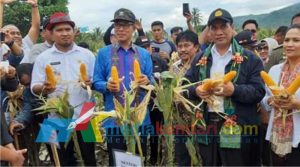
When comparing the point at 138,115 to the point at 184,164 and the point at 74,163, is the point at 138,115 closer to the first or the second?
the point at 184,164

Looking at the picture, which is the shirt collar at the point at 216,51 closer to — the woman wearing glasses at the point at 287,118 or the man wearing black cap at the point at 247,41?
the woman wearing glasses at the point at 287,118

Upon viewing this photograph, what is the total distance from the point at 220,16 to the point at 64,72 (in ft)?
4.82

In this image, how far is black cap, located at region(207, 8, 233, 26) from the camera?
10.3 feet

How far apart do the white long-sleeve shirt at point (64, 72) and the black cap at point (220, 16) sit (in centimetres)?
123

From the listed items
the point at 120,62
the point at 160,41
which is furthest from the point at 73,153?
the point at 160,41

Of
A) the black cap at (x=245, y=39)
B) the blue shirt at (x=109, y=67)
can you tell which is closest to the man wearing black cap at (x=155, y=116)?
the blue shirt at (x=109, y=67)

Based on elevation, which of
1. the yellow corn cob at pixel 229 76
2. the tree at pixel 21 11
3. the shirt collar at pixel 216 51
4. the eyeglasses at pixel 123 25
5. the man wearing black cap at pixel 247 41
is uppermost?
the tree at pixel 21 11

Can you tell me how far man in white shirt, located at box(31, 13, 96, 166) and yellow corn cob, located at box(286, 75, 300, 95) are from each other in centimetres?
177

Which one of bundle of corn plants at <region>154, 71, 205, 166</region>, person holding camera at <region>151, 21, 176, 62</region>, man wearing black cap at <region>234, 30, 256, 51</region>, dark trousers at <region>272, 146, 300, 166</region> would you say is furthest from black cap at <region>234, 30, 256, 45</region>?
person holding camera at <region>151, 21, 176, 62</region>

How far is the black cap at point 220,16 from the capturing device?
3137 mm

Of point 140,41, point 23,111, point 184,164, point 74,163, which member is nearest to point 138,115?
point 184,164

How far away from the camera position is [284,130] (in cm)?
292

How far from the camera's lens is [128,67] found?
3.54 meters

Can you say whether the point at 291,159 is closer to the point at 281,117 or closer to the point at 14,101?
the point at 281,117
